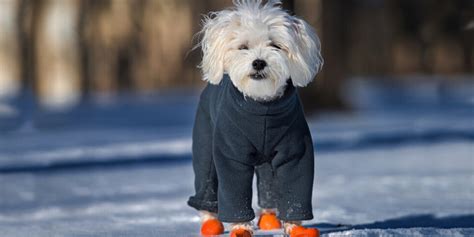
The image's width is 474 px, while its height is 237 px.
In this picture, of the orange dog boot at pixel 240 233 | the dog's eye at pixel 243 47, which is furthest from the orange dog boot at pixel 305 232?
the dog's eye at pixel 243 47

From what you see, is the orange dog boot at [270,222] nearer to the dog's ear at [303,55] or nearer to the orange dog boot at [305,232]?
the orange dog boot at [305,232]

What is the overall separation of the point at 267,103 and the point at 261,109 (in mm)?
49

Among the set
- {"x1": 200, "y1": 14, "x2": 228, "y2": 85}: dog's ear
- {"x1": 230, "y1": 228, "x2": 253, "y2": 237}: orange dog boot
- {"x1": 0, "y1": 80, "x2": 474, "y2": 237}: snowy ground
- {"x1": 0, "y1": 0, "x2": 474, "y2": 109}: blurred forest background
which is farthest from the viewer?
{"x1": 0, "y1": 0, "x2": 474, "y2": 109}: blurred forest background

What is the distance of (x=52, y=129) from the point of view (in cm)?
1914

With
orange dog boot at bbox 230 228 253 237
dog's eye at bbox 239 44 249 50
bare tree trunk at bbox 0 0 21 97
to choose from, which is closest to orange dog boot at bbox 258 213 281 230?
orange dog boot at bbox 230 228 253 237

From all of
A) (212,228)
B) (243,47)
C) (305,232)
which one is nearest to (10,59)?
(212,228)

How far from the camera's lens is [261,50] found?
510cm

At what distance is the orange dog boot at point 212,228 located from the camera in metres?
5.54

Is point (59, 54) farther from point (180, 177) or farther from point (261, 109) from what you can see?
point (261, 109)

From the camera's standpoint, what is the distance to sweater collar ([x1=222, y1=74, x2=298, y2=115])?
5.15 m

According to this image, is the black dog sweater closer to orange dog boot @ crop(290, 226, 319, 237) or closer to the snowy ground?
orange dog boot @ crop(290, 226, 319, 237)

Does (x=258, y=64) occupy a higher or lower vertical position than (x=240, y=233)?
higher

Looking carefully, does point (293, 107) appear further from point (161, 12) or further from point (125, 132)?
point (161, 12)

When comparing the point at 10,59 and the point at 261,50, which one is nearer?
the point at 261,50
